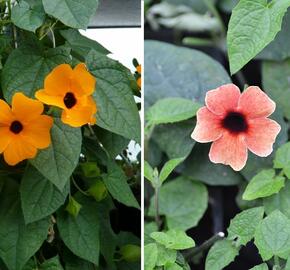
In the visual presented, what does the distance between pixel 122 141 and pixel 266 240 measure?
0.95ft

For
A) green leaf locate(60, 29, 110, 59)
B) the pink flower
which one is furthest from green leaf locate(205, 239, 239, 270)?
green leaf locate(60, 29, 110, 59)

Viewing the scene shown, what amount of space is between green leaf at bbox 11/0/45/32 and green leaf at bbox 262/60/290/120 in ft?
1.20

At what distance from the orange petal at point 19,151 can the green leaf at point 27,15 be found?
13 centimetres

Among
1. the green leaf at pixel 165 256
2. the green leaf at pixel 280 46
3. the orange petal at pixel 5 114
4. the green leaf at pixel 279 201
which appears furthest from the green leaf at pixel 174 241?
the green leaf at pixel 280 46

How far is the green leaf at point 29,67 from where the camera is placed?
81 centimetres

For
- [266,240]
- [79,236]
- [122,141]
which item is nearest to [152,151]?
[122,141]

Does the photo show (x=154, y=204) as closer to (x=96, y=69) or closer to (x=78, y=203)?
(x=78, y=203)

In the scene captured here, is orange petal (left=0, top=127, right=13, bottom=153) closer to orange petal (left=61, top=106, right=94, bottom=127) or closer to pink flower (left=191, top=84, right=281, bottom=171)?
orange petal (left=61, top=106, right=94, bottom=127)

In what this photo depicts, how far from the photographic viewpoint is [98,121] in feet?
2.67

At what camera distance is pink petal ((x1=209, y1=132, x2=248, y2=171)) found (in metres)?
0.67

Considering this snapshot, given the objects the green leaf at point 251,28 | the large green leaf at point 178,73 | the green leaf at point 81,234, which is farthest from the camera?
the large green leaf at point 178,73

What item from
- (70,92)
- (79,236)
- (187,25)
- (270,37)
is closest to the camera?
(270,37)

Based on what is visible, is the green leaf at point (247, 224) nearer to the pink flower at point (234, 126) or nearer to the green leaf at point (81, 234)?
the pink flower at point (234, 126)

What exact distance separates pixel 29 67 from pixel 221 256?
34cm
